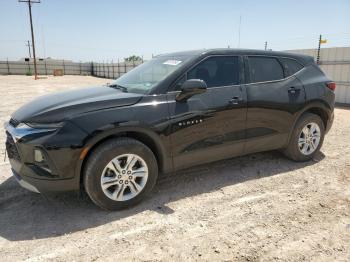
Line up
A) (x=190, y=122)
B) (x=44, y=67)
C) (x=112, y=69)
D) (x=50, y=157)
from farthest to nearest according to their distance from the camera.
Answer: (x=44, y=67)
(x=112, y=69)
(x=190, y=122)
(x=50, y=157)

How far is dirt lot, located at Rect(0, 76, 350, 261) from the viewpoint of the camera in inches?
104

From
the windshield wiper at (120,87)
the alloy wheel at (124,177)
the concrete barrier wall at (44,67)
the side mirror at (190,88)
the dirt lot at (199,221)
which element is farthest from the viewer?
the concrete barrier wall at (44,67)

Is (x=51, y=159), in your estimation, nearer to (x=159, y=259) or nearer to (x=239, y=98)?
(x=159, y=259)

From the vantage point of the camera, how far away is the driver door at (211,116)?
354cm

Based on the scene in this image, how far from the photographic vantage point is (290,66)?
15.1 ft

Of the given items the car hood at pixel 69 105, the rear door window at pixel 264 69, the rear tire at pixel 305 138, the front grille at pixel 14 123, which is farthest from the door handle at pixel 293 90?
the front grille at pixel 14 123

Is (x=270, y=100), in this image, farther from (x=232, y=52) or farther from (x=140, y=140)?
(x=140, y=140)

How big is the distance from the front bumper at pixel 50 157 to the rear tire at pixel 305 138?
3.22 m

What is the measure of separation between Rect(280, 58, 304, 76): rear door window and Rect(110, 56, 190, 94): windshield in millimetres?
1674

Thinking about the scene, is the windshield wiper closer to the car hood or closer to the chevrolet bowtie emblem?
the car hood

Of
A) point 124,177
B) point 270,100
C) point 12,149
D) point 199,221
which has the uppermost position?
point 270,100

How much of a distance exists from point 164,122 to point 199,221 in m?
1.14

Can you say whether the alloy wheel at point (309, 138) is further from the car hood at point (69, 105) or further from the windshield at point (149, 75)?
the car hood at point (69, 105)

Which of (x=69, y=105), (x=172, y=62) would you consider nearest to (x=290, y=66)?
(x=172, y=62)
